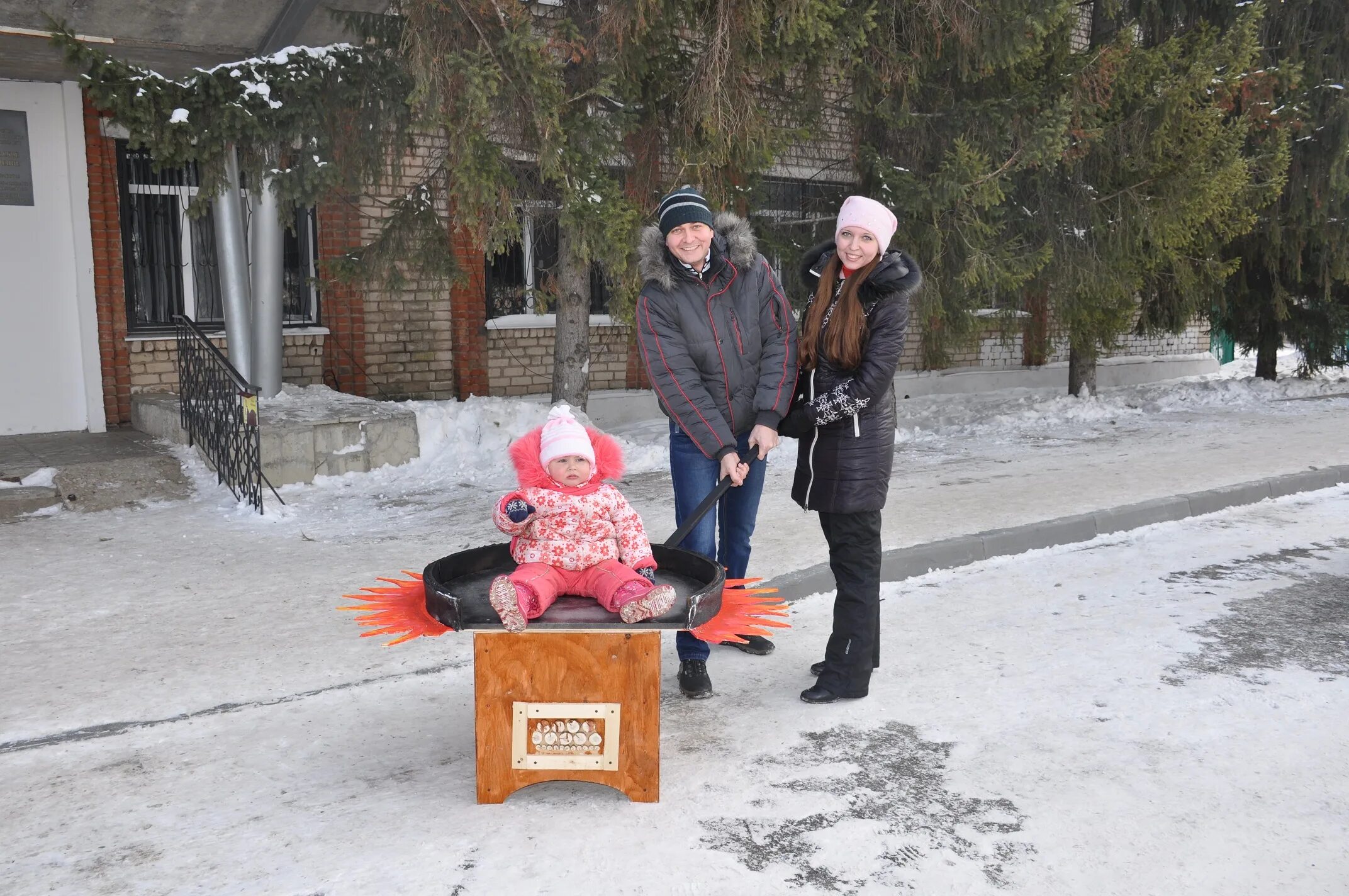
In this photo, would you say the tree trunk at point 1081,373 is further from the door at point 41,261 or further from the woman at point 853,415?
the door at point 41,261

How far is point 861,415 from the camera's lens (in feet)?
14.1

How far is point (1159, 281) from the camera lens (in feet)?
46.2

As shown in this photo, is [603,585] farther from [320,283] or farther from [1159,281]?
[1159,281]

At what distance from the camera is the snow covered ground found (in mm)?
3096

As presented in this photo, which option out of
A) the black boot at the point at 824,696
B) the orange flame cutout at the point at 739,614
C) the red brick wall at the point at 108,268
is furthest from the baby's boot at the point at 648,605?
the red brick wall at the point at 108,268

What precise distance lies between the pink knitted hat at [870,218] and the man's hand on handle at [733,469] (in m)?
0.93

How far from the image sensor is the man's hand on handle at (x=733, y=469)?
4.26m

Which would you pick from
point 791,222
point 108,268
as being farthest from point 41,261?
point 791,222

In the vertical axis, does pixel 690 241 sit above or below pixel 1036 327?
above

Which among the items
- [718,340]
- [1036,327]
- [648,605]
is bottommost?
[648,605]

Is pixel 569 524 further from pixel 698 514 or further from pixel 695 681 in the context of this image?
pixel 695 681

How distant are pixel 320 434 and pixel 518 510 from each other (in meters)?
5.63

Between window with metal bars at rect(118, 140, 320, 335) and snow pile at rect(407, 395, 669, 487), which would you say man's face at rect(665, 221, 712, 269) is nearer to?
snow pile at rect(407, 395, 669, 487)

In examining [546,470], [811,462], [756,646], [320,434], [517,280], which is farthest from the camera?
[517,280]
